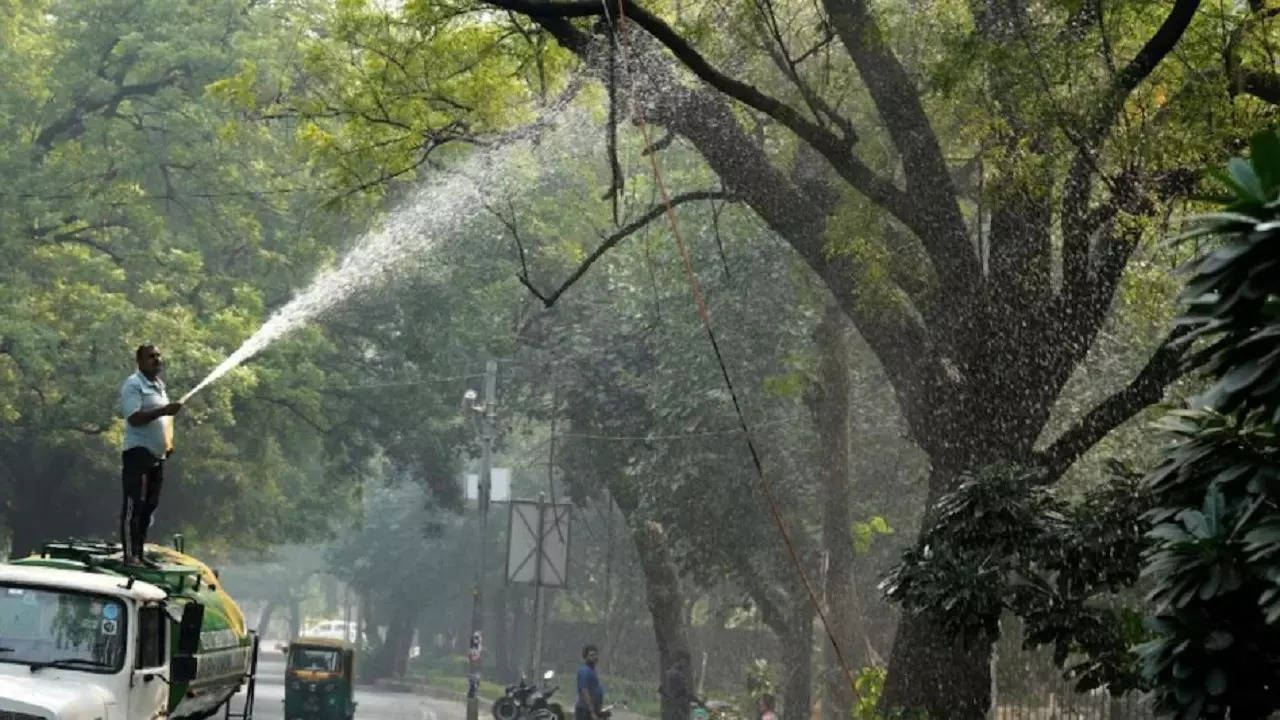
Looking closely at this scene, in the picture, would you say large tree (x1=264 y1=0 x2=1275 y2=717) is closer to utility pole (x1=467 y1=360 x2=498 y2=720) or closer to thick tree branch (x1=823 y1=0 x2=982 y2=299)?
thick tree branch (x1=823 y1=0 x2=982 y2=299)

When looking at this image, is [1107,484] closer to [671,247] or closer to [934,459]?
[934,459]

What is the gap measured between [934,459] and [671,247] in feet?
67.7

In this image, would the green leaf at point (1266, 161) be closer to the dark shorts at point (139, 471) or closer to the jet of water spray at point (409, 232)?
the dark shorts at point (139, 471)

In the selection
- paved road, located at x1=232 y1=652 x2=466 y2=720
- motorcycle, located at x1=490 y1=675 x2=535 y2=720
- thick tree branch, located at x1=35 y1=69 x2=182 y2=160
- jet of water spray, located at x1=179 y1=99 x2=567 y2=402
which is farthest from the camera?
paved road, located at x1=232 y1=652 x2=466 y2=720

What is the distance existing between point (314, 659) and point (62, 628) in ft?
76.6

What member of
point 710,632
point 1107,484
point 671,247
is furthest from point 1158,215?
point 710,632

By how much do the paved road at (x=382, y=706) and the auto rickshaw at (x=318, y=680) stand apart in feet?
12.6

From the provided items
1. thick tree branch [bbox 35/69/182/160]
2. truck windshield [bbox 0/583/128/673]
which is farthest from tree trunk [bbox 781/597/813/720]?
truck windshield [bbox 0/583/128/673]

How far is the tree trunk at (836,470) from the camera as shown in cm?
3089

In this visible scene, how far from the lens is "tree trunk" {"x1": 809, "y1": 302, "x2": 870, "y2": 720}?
30.9 metres

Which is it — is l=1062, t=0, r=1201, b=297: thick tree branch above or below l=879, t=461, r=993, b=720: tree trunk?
above

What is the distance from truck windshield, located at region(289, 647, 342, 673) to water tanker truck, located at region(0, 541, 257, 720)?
21432 millimetres

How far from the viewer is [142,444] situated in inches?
555

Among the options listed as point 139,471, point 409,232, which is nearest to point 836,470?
point 409,232
